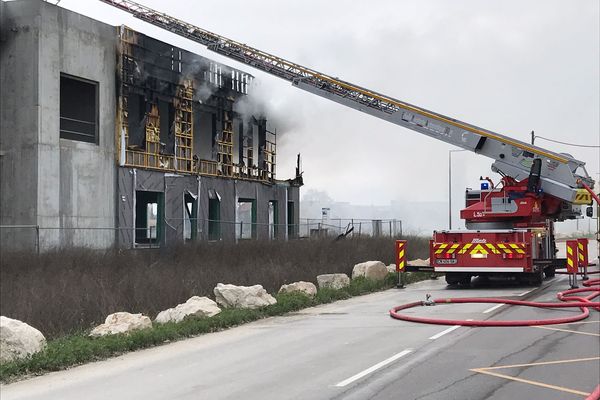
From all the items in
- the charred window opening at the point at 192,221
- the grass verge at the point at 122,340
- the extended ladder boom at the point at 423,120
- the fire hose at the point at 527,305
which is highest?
the extended ladder boom at the point at 423,120

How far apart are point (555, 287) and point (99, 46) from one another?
18649 mm

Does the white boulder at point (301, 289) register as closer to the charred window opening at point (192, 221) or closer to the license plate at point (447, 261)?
the license plate at point (447, 261)

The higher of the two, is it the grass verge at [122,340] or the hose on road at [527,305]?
the hose on road at [527,305]

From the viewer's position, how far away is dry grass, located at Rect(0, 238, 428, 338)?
12305mm

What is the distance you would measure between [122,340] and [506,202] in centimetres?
1259

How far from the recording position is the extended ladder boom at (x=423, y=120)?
19.0m

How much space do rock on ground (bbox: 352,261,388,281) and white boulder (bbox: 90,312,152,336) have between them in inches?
404

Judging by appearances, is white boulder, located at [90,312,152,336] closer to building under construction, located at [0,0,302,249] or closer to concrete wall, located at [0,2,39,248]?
building under construction, located at [0,0,302,249]

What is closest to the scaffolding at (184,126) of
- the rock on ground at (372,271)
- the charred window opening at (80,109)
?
the charred window opening at (80,109)

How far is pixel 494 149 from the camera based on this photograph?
2025cm

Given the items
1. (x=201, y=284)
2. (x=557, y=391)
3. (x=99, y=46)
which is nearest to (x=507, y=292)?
(x=201, y=284)

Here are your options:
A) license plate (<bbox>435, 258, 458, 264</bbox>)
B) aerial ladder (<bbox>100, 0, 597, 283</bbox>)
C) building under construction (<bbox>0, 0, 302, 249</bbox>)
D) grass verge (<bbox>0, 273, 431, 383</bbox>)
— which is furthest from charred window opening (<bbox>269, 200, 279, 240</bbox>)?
grass verge (<bbox>0, 273, 431, 383</bbox>)

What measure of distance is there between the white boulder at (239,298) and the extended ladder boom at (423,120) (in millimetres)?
9146

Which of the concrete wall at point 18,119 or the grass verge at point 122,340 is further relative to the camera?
the concrete wall at point 18,119
